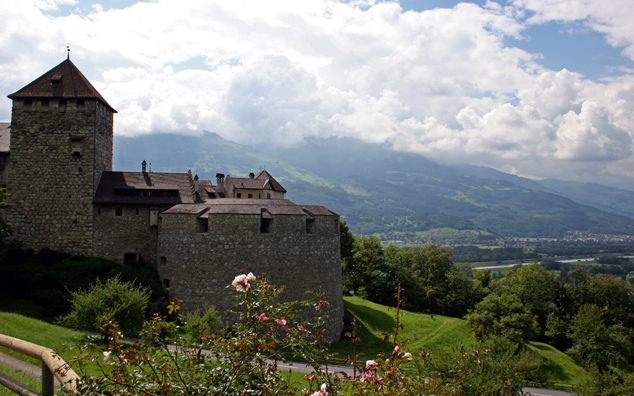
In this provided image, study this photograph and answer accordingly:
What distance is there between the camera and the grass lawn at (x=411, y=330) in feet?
104

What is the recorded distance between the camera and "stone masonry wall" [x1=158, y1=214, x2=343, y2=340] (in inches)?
1027

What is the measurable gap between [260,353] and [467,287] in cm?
5074

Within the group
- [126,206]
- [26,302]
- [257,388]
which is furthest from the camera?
[126,206]

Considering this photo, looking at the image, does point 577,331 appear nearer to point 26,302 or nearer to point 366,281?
point 366,281

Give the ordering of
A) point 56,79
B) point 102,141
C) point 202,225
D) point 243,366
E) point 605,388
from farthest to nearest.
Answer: point 102,141 < point 56,79 < point 202,225 < point 605,388 < point 243,366

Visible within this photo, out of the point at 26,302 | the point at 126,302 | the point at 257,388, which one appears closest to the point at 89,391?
the point at 257,388

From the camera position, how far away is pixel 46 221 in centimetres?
2959

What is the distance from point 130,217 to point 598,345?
45.5m

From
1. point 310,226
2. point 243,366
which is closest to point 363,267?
point 310,226

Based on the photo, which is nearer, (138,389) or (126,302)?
(138,389)

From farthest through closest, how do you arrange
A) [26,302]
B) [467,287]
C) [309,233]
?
→ [467,287]
[309,233]
[26,302]

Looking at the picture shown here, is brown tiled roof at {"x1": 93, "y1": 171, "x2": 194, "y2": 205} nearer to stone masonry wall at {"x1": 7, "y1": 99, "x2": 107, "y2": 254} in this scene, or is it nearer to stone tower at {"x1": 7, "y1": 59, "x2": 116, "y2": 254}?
stone tower at {"x1": 7, "y1": 59, "x2": 116, "y2": 254}

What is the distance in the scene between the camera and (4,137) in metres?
31.5

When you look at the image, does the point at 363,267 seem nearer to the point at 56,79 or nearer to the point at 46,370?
the point at 56,79
